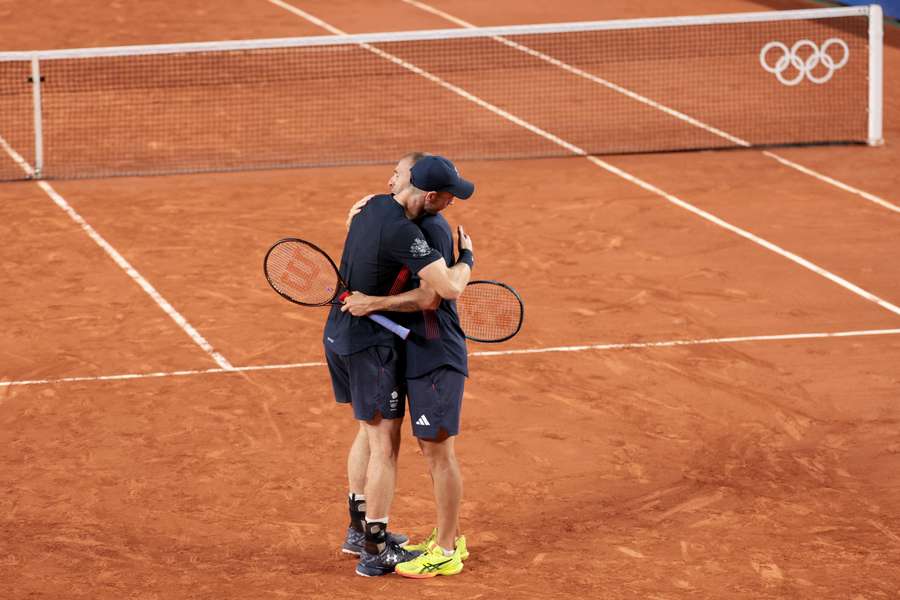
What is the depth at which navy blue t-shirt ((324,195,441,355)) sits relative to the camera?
7555 millimetres

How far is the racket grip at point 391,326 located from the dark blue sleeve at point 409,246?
32cm

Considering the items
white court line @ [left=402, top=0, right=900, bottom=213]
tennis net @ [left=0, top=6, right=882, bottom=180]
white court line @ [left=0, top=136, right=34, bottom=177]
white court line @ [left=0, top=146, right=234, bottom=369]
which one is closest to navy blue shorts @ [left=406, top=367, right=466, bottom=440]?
white court line @ [left=0, top=146, right=234, bottom=369]

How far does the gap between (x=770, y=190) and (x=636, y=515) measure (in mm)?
8596

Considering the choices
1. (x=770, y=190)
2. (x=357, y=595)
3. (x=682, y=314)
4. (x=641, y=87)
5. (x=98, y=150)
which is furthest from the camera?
(x=641, y=87)

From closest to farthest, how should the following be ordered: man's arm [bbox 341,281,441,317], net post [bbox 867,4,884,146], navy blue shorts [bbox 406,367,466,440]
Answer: man's arm [bbox 341,281,441,317]
navy blue shorts [bbox 406,367,466,440]
net post [bbox 867,4,884,146]

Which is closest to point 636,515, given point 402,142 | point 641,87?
point 402,142

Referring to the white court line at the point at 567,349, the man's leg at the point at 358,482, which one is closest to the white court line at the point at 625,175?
the white court line at the point at 567,349

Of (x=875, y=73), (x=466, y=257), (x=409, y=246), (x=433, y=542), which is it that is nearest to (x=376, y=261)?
(x=409, y=246)

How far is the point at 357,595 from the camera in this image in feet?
25.7

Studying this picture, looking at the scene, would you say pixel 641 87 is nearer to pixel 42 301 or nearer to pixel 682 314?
pixel 682 314

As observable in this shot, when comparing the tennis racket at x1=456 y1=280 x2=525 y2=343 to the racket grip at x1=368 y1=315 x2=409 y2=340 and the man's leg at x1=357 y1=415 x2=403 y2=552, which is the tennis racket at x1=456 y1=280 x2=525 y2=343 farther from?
the man's leg at x1=357 y1=415 x2=403 y2=552

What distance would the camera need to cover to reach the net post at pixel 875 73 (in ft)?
60.3

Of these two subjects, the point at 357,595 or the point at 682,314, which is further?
the point at 682,314

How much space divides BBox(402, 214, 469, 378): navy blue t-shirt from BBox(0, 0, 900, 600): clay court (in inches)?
47.3
